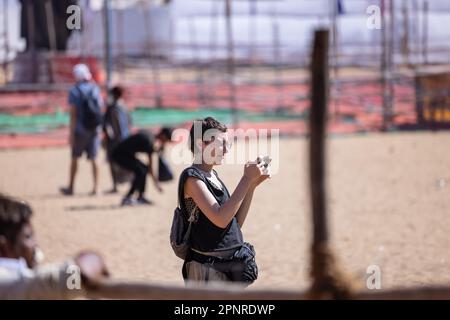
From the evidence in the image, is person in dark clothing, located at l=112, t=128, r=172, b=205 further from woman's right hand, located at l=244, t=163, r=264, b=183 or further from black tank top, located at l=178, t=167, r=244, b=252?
woman's right hand, located at l=244, t=163, r=264, b=183

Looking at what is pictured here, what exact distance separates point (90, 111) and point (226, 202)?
7.23 meters

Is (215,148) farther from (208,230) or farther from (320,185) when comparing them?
(320,185)

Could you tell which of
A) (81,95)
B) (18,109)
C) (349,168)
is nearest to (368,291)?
(81,95)

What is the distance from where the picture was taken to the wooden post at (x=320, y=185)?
12.4 ft

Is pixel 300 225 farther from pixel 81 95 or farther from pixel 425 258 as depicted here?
pixel 81 95

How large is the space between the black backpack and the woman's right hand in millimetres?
7213

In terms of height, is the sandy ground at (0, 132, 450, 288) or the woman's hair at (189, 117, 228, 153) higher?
the woman's hair at (189, 117, 228, 153)

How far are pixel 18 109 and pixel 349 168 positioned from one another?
30.7ft

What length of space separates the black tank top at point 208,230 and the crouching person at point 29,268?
1079 mm

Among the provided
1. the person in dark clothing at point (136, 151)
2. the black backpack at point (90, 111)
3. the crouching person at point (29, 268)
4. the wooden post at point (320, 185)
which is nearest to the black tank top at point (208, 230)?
the wooden post at point (320, 185)

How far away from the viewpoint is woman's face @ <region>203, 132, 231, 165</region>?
4613 millimetres

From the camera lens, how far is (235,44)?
2822 cm

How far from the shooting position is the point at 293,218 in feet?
33.5

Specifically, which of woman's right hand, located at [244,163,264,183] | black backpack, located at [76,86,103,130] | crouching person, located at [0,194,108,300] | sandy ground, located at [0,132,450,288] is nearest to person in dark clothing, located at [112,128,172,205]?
sandy ground, located at [0,132,450,288]
